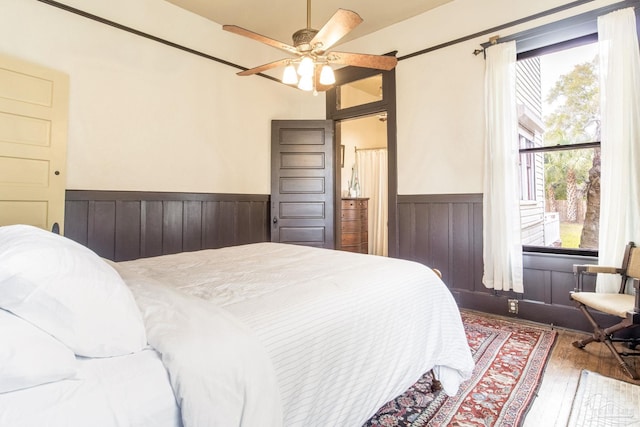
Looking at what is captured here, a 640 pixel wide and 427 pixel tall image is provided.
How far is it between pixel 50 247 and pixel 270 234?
3.47 meters

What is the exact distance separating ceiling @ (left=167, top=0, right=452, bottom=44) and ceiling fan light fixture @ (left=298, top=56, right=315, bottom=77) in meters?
1.65

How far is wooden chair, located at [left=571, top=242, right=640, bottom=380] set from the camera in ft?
6.76

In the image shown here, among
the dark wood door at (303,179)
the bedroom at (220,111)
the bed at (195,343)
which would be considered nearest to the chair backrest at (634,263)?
the bedroom at (220,111)

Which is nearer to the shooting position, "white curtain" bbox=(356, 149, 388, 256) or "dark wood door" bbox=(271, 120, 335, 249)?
"dark wood door" bbox=(271, 120, 335, 249)

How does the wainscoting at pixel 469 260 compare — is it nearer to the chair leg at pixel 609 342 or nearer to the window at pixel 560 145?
the window at pixel 560 145

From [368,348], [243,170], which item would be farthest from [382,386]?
[243,170]

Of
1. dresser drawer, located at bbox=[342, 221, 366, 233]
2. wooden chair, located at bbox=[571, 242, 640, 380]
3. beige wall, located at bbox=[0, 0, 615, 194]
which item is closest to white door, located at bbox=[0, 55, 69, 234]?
beige wall, located at bbox=[0, 0, 615, 194]

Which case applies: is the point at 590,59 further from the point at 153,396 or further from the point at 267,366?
the point at 153,396

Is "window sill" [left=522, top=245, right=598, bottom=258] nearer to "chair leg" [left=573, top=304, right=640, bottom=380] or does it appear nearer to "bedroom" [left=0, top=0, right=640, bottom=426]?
"bedroom" [left=0, top=0, right=640, bottom=426]

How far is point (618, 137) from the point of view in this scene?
8.24 ft

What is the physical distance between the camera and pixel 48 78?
8.53 ft

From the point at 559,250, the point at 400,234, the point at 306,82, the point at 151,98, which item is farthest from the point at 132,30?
the point at 559,250

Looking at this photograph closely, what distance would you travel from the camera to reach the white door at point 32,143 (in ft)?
7.98

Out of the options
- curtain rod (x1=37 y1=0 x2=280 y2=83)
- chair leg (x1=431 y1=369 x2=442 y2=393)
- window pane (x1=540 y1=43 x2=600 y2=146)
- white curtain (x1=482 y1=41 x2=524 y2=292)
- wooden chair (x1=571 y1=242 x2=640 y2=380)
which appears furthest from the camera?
white curtain (x1=482 y1=41 x2=524 y2=292)
